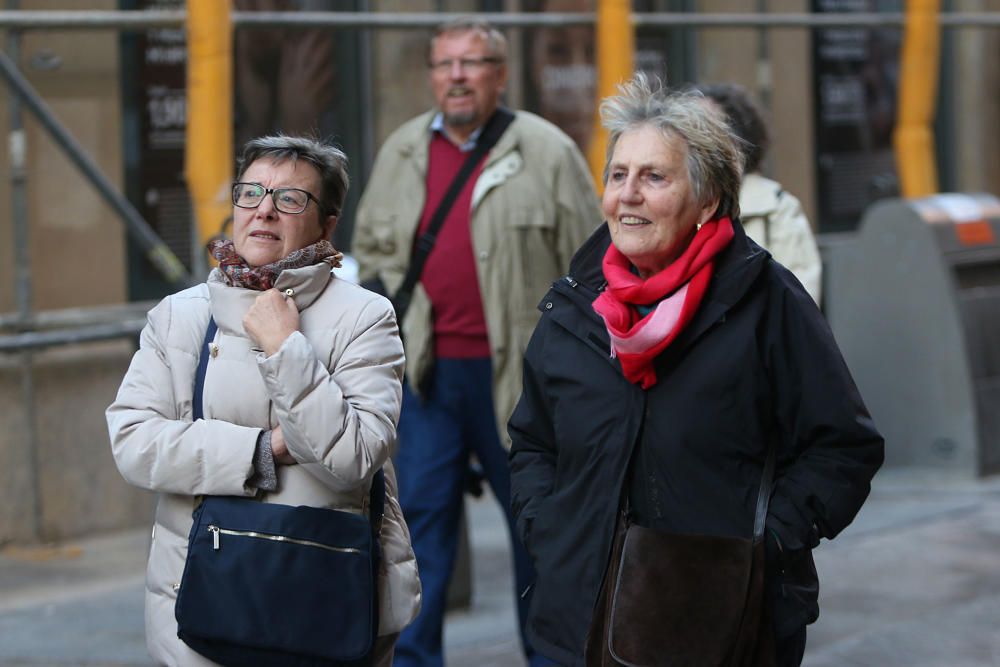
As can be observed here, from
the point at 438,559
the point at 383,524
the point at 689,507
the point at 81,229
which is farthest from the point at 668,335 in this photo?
the point at 81,229

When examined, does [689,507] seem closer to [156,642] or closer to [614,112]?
[614,112]

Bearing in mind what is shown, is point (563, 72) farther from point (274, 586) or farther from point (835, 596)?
point (274, 586)

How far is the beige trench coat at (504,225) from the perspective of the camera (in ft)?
16.9

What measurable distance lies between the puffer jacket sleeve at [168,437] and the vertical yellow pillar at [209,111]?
294 centimetres

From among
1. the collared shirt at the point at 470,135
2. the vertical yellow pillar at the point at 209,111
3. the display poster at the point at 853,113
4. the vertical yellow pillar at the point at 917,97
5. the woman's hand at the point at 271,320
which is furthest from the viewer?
the display poster at the point at 853,113

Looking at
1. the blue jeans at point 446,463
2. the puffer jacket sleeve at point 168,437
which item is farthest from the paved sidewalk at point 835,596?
the puffer jacket sleeve at point 168,437

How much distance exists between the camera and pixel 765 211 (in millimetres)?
5066

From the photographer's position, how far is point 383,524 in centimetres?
363

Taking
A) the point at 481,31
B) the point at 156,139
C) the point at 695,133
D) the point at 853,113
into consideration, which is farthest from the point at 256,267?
the point at 853,113

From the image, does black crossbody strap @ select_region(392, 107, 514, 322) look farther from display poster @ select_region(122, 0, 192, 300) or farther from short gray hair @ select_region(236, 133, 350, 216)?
display poster @ select_region(122, 0, 192, 300)

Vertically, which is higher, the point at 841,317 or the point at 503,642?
the point at 841,317

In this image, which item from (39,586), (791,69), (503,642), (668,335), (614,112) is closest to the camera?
(668,335)

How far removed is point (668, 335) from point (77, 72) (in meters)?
5.01

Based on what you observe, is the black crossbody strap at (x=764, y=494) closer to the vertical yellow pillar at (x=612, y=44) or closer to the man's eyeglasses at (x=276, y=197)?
the man's eyeglasses at (x=276, y=197)
